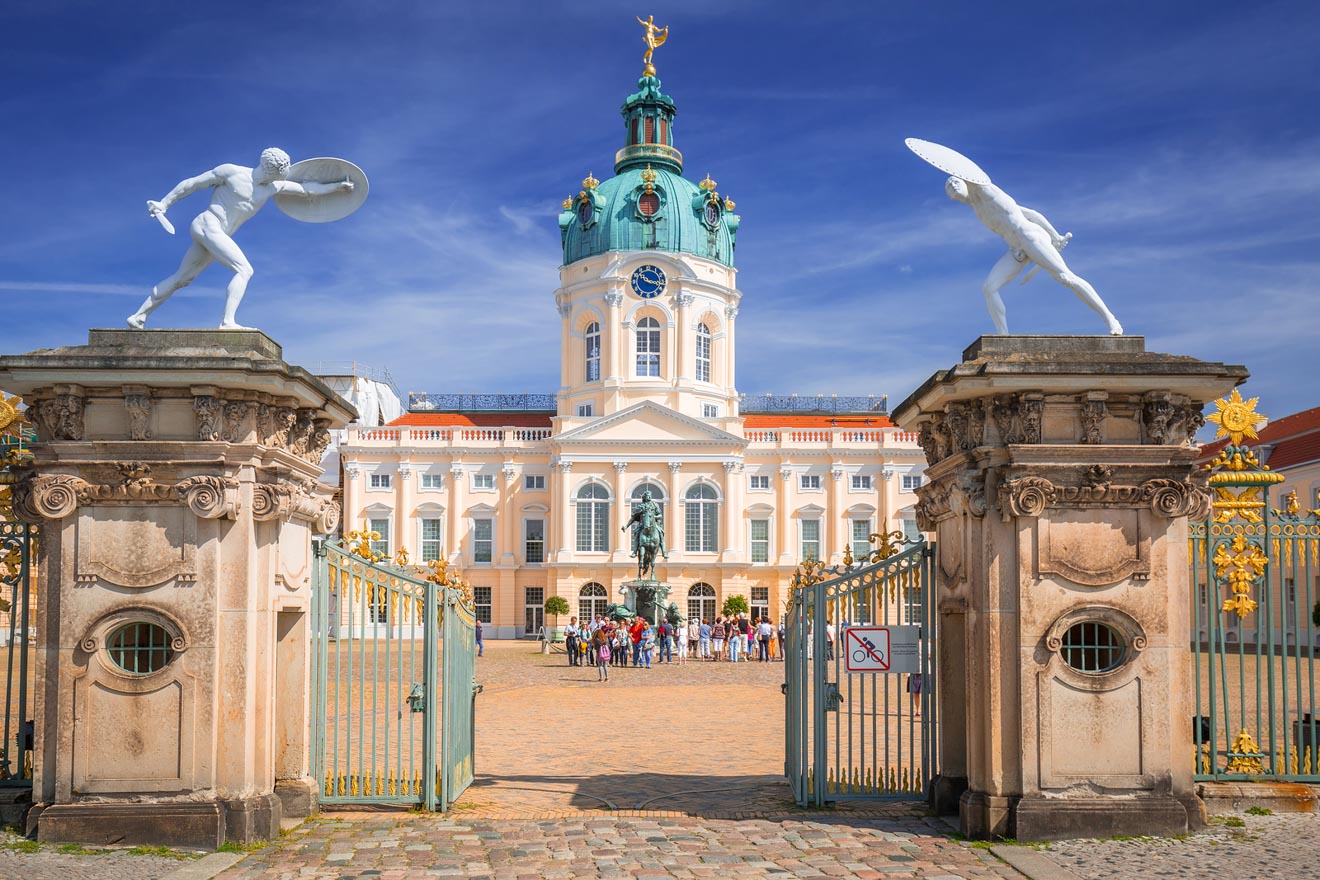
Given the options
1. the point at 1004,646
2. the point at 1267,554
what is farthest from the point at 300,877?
the point at 1267,554

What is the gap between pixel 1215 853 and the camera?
27.3 feet

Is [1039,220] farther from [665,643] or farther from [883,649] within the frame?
[665,643]

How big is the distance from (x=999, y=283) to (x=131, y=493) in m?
6.50

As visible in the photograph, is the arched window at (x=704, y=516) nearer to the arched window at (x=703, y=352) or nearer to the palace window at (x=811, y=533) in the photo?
the palace window at (x=811, y=533)

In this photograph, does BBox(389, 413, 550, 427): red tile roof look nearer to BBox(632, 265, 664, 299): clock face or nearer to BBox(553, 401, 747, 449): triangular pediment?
BBox(553, 401, 747, 449): triangular pediment

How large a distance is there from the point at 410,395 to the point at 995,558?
68644 mm

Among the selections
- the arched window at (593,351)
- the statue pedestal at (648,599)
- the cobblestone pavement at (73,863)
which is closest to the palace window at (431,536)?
the arched window at (593,351)

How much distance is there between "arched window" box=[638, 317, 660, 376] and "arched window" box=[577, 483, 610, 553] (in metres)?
7.37

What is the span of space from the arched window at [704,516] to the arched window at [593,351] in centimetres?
857

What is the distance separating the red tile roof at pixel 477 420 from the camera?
2613 inches

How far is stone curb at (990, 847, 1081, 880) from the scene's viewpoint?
780cm

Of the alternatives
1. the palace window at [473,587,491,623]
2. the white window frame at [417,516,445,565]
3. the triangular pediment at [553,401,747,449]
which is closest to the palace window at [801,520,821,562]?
the triangular pediment at [553,401,747,449]

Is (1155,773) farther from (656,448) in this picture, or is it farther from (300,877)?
(656,448)

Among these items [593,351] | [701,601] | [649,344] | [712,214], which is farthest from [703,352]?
[701,601]
